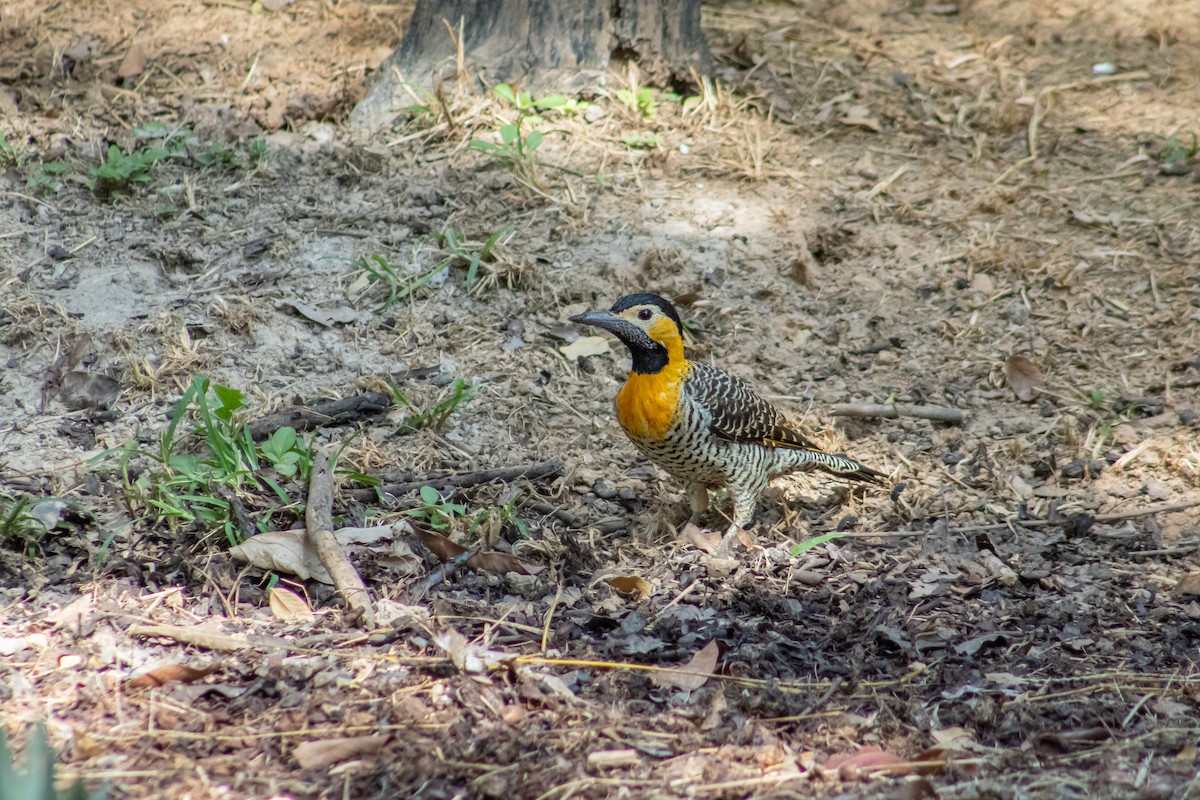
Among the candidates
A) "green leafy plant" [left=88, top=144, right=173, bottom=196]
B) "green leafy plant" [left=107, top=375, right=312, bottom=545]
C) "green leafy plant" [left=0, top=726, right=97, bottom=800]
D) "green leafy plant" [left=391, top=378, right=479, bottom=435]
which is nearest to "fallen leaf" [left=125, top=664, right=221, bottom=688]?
"green leafy plant" [left=107, top=375, right=312, bottom=545]

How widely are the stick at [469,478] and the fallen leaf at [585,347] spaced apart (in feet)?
2.92

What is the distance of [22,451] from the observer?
4750 mm

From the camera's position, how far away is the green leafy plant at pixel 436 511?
453cm

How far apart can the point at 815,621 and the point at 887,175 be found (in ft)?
12.3

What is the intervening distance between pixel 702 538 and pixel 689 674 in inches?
53.1

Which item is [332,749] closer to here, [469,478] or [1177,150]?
[469,478]

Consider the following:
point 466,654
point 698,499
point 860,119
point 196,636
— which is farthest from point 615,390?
point 860,119

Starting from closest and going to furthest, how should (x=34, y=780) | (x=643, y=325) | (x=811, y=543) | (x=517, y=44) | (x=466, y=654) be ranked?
(x=34, y=780)
(x=466, y=654)
(x=811, y=543)
(x=643, y=325)
(x=517, y=44)

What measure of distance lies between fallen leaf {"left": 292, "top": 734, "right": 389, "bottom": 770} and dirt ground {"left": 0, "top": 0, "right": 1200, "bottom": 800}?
0.5 inches

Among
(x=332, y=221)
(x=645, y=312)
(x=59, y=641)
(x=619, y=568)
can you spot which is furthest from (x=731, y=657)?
(x=332, y=221)

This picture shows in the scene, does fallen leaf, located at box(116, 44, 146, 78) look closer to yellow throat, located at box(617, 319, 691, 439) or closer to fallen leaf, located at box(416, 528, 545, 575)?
yellow throat, located at box(617, 319, 691, 439)

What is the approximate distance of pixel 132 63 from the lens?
7.23 metres

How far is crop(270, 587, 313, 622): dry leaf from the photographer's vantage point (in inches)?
153

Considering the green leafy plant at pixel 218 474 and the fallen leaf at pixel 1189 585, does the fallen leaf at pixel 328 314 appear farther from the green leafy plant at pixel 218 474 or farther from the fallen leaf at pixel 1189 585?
the fallen leaf at pixel 1189 585
